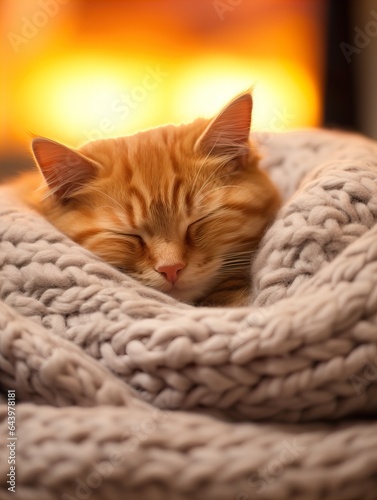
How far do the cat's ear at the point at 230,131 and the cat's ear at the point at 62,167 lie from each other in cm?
27

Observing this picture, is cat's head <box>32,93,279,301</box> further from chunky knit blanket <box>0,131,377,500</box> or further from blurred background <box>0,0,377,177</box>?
blurred background <box>0,0,377,177</box>

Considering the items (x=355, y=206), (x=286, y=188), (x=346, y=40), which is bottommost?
(x=286, y=188)

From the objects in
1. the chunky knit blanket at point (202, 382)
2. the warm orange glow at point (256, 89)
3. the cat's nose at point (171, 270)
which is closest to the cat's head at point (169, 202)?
the cat's nose at point (171, 270)

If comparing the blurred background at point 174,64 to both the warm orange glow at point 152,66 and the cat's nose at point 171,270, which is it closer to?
the warm orange glow at point 152,66

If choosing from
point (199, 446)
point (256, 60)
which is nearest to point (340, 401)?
point (199, 446)

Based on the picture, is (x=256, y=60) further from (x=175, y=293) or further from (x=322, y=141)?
(x=175, y=293)

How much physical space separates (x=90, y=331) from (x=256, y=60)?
2.13 metres

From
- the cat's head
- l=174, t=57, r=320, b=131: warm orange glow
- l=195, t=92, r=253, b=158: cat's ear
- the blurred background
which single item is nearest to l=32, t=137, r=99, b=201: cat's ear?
the cat's head

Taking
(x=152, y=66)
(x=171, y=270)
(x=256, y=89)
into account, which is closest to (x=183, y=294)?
(x=171, y=270)

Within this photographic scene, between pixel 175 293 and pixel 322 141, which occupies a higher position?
pixel 322 141

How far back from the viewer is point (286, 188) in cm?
147

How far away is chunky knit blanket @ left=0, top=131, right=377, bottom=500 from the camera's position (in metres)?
0.67

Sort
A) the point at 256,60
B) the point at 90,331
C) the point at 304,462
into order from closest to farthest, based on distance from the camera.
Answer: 1. the point at 304,462
2. the point at 90,331
3. the point at 256,60

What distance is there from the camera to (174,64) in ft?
8.45
